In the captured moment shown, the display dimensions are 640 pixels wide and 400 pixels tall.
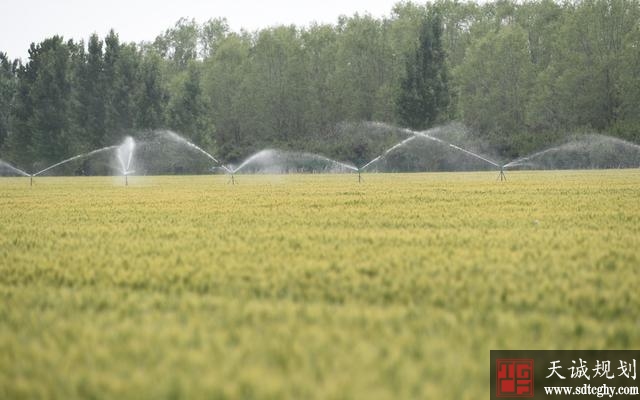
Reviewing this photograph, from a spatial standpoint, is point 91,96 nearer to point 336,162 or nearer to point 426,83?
point 336,162

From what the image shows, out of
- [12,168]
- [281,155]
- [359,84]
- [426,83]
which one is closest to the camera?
[426,83]

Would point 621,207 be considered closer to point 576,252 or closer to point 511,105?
point 576,252

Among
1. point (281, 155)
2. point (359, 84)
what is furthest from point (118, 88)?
point (359, 84)

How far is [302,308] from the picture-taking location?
135 inches

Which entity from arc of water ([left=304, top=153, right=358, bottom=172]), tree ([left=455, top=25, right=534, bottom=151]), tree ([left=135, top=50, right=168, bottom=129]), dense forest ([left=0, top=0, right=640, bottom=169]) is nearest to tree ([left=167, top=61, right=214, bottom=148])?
dense forest ([left=0, top=0, right=640, bottom=169])

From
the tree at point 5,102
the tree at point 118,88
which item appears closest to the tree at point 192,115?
the tree at point 118,88

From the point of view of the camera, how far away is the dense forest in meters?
51.6

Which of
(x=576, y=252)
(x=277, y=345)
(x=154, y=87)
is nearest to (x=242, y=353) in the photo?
(x=277, y=345)

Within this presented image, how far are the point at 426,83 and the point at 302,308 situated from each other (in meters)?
48.1

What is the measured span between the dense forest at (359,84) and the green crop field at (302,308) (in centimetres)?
4332
